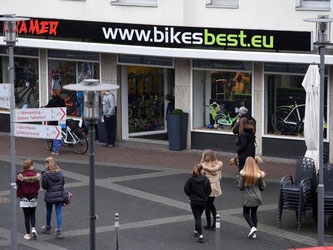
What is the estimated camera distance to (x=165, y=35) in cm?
2348

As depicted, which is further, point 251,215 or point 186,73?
point 186,73

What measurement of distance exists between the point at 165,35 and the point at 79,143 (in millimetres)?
4037

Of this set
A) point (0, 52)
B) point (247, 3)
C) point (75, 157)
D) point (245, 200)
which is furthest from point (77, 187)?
point (0, 52)

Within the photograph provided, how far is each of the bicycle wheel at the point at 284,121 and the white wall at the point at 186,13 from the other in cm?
242

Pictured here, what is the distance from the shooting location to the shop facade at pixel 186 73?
74.0ft

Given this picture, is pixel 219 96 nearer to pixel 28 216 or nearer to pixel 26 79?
pixel 26 79

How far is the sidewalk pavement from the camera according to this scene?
863 inches

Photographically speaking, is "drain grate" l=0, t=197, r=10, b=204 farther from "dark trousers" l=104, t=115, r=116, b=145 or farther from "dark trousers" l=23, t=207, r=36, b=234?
Result: "dark trousers" l=104, t=115, r=116, b=145

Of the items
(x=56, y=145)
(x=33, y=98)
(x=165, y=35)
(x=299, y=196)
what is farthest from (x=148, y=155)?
(x=299, y=196)

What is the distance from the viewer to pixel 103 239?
15.1 m

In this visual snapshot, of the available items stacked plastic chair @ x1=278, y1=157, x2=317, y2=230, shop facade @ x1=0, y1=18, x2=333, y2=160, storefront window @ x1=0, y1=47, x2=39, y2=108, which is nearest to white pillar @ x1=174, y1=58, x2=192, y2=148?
shop facade @ x1=0, y1=18, x2=333, y2=160

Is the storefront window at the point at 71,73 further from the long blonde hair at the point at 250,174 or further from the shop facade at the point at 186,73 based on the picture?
the long blonde hair at the point at 250,174

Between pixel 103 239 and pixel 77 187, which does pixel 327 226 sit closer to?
pixel 103 239

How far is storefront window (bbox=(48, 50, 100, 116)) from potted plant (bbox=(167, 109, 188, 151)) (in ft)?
11.1
